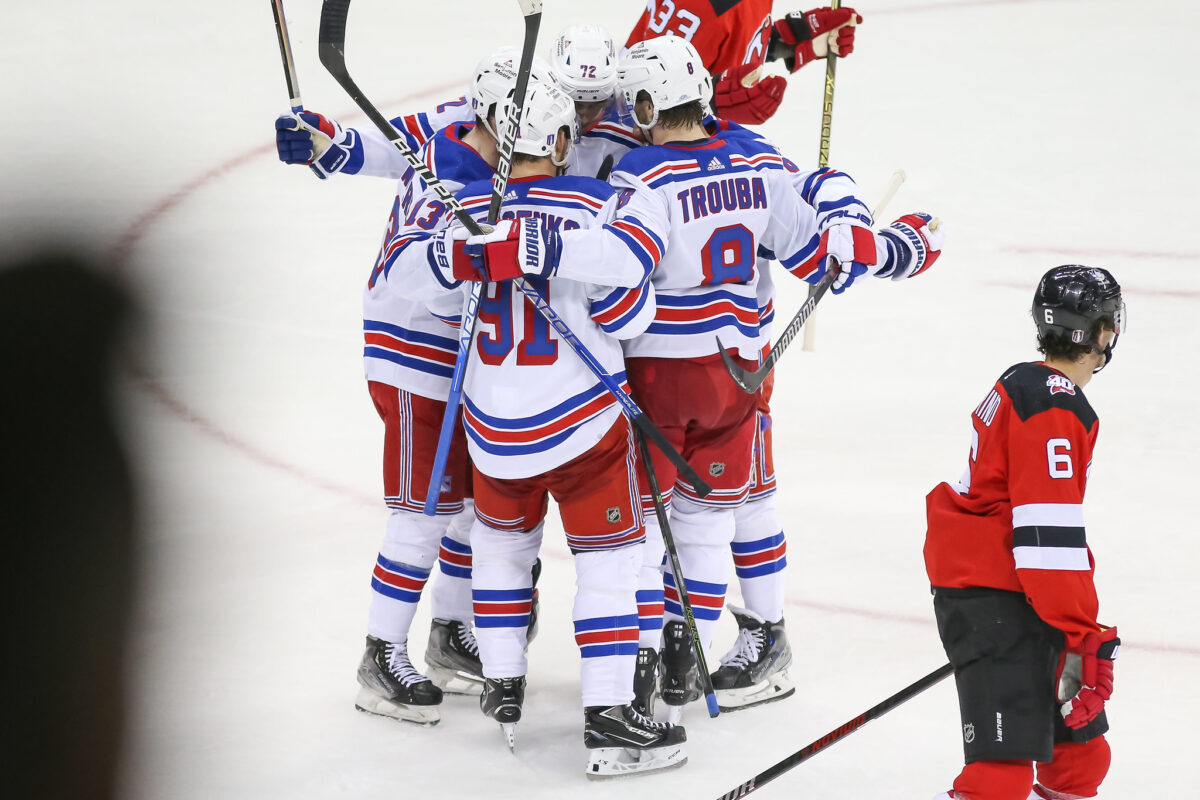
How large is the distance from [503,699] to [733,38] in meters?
1.79

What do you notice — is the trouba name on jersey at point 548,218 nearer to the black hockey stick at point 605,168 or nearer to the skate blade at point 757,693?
the black hockey stick at point 605,168

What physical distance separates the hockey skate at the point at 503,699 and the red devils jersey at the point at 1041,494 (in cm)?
106

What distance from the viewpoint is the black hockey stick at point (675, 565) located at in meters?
2.95

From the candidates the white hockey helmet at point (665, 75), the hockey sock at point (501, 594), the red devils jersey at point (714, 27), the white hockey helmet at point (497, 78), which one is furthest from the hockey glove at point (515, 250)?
the red devils jersey at point (714, 27)

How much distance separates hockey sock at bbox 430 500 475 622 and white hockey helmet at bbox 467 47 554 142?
3.09 ft

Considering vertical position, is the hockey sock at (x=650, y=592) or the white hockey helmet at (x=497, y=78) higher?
the white hockey helmet at (x=497, y=78)

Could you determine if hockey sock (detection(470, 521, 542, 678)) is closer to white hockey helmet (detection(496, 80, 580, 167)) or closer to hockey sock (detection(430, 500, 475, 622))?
hockey sock (detection(430, 500, 475, 622))

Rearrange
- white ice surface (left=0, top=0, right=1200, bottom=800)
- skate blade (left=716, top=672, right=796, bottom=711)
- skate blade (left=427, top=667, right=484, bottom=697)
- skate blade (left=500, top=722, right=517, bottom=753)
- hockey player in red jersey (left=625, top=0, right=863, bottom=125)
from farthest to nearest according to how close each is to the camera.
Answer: hockey player in red jersey (left=625, top=0, right=863, bottom=125), skate blade (left=427, top=667, right=484, bottom=697), skate blade (left=716, top=672, right=796, bottom=711), skate blade (left=500, top=722, right=517, bottom=753), white ice surface (left=0, top=0, right=1200, bottom=800)

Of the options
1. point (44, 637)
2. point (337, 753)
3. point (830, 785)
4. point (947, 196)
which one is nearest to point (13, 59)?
point (947, 196)

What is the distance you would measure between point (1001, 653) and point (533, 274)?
110cm

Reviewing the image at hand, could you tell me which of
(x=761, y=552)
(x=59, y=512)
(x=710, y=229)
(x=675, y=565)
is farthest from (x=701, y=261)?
(x=59, y=512)

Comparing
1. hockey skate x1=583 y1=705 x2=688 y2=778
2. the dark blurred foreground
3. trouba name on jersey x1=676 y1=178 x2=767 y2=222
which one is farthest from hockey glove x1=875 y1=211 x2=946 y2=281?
the dark blurred foreground

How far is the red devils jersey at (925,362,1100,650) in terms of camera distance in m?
2.15

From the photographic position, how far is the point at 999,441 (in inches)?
88.7
